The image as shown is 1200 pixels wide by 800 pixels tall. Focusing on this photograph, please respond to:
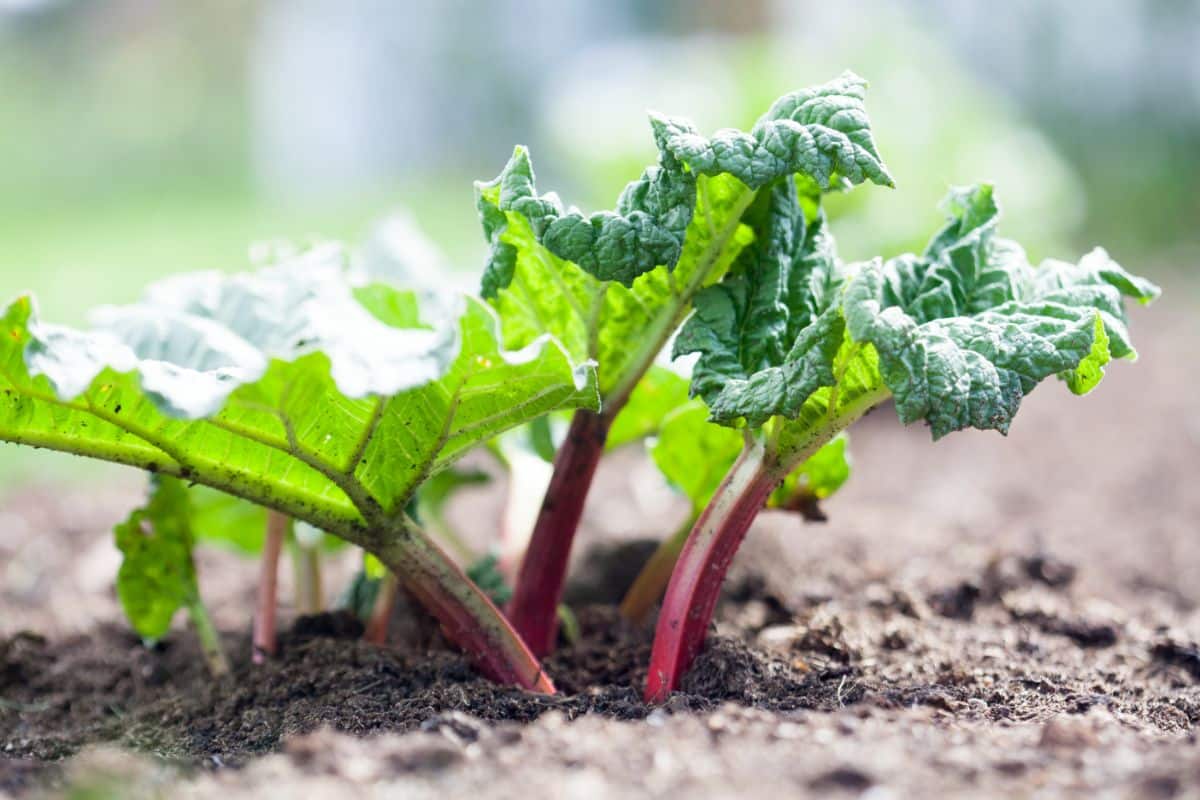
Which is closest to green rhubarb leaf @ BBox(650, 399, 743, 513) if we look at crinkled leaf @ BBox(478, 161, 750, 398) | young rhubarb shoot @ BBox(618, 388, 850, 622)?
young rhubarb shoot @ BBox(618, 388, 850, 622)

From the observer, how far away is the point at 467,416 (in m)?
1.74

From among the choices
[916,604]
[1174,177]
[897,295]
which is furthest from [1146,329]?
[897,295]

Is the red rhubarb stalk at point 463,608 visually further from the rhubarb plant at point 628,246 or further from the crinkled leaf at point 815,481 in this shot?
the crinkled leaf at point 815,481

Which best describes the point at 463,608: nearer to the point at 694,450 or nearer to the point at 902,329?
the point at 694,450

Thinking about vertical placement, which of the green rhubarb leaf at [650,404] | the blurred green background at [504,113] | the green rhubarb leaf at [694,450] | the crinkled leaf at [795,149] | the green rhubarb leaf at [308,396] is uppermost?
the blurred green background at [504,113]

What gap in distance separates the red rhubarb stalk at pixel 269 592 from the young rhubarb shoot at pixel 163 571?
0.25ft

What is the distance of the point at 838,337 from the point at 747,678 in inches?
21.6

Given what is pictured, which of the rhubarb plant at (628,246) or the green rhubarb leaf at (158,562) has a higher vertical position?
the rhubarb plant at (628,246)

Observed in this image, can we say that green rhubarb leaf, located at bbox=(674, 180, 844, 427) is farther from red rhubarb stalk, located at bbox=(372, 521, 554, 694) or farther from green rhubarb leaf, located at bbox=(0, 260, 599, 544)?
red rhubarb stalk, located at bbox=(372, 521, 554, 694)

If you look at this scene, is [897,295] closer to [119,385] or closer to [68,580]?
[119,385]

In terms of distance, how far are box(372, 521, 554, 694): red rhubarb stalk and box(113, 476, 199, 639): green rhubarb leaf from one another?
1.77 feet

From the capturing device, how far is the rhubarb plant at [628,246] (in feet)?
5.40

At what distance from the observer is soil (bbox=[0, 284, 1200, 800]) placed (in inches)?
52.9

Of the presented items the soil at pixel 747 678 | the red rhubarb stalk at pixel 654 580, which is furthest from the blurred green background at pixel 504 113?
the red rhubarb stalk at pixel 654 580
